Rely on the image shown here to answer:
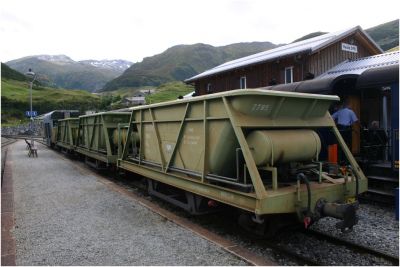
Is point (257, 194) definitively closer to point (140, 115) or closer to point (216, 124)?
point (216, 124)

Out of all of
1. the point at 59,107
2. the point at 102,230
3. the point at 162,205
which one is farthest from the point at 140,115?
the point at 59,107

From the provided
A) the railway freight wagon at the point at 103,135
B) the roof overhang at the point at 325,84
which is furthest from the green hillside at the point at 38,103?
the roof overhang at the point at 325,84

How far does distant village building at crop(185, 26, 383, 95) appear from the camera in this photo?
2186 cm

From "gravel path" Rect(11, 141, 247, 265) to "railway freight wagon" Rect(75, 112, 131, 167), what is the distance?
231cm

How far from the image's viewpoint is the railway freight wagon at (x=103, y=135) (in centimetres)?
1231

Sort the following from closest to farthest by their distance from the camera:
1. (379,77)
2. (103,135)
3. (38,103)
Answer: (379,77) < (103,135) < (38,103)

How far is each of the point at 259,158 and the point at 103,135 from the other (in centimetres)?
869

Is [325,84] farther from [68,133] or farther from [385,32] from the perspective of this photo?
[385,32]

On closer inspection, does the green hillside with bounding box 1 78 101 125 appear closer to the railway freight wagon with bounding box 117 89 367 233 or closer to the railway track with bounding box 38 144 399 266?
the railway track with bounding box 38 144 399 266

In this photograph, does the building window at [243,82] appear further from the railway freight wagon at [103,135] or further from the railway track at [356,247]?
the railway track at [356,247]

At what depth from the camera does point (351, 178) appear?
20.5ft

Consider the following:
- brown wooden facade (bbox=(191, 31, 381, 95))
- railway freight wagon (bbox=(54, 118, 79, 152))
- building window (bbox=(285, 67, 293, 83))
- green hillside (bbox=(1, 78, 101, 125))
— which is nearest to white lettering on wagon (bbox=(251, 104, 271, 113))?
railway freight wagon (bbox=(54, 118, 79, 152))

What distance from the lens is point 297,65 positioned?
22.1m

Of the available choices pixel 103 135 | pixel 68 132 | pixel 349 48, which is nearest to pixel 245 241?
pixel 103 135
